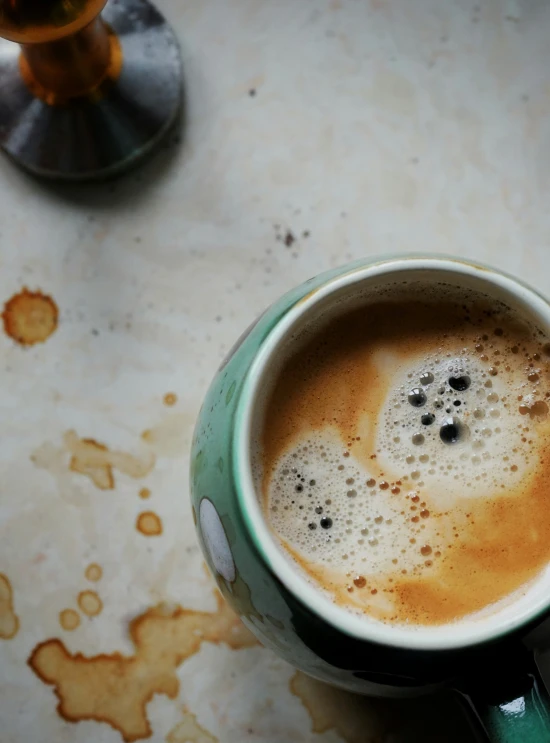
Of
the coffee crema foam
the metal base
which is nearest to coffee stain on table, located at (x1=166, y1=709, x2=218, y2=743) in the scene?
the coffee crema foam

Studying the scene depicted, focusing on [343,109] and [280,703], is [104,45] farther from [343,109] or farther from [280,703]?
[280,703]

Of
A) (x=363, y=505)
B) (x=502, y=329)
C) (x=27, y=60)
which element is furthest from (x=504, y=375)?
(x=27, y=60)

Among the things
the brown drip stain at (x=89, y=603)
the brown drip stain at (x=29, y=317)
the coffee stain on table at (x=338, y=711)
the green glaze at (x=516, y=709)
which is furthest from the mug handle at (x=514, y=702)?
the brown drip stain at (x=29, y=317)

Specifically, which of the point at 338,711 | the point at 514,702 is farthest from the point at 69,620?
the point at 514,702

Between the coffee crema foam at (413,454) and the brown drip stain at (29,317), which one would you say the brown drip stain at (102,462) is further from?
the coffee crema foam at (413,454)

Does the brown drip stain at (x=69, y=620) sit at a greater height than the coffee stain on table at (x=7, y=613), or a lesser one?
lesser
